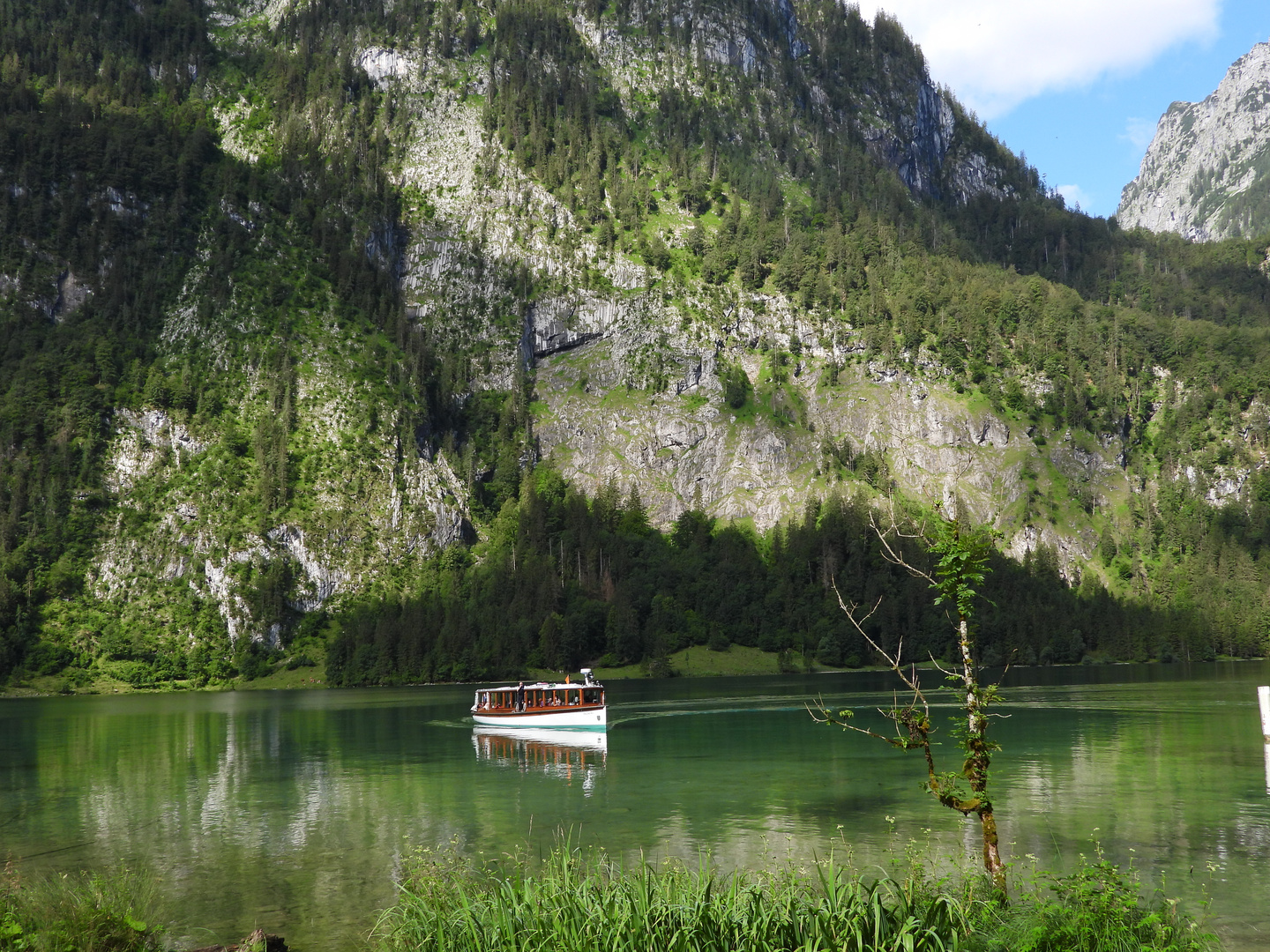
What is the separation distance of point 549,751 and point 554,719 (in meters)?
14.8

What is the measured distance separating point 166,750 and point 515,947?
7918cm

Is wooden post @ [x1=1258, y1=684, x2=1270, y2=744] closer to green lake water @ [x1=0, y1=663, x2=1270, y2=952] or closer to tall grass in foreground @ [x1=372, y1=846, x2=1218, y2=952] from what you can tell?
green lake water @ [x1=0, y1=663, x2=1270, y2=952]

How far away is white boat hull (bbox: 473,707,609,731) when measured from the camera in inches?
3605

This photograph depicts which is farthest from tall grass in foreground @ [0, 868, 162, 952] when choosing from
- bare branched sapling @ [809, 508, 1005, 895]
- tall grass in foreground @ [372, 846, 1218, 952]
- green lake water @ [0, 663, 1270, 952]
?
bare branched sapling @ [809, 508, 1005, 895]

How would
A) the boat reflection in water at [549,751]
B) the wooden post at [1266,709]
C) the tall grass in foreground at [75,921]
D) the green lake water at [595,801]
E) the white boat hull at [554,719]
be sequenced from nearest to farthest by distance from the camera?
the tall grass in foreground at [75,921], the green lake water at [595,801], the wooden post at [1266,709], the boat reflection in water at [549,751], the white boat hull at [554,719]

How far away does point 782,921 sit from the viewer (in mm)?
16375

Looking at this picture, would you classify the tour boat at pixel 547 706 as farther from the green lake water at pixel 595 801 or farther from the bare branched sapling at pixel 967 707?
the bare branched sapling at pixel 967 707

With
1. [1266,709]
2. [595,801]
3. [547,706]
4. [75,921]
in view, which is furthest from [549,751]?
[75,921]

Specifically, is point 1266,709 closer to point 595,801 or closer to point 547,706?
A: point 595,801

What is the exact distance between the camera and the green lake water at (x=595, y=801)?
111 ft

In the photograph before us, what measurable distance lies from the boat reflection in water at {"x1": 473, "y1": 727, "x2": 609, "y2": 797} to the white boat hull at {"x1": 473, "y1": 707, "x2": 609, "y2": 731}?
1.58 ft

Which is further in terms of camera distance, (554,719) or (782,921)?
(554,719)

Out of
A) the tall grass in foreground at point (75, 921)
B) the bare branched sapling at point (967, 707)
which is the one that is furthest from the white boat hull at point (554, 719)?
the bare branched sapling at point (967, 707)

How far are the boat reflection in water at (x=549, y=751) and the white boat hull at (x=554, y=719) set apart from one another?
48 centimetres
